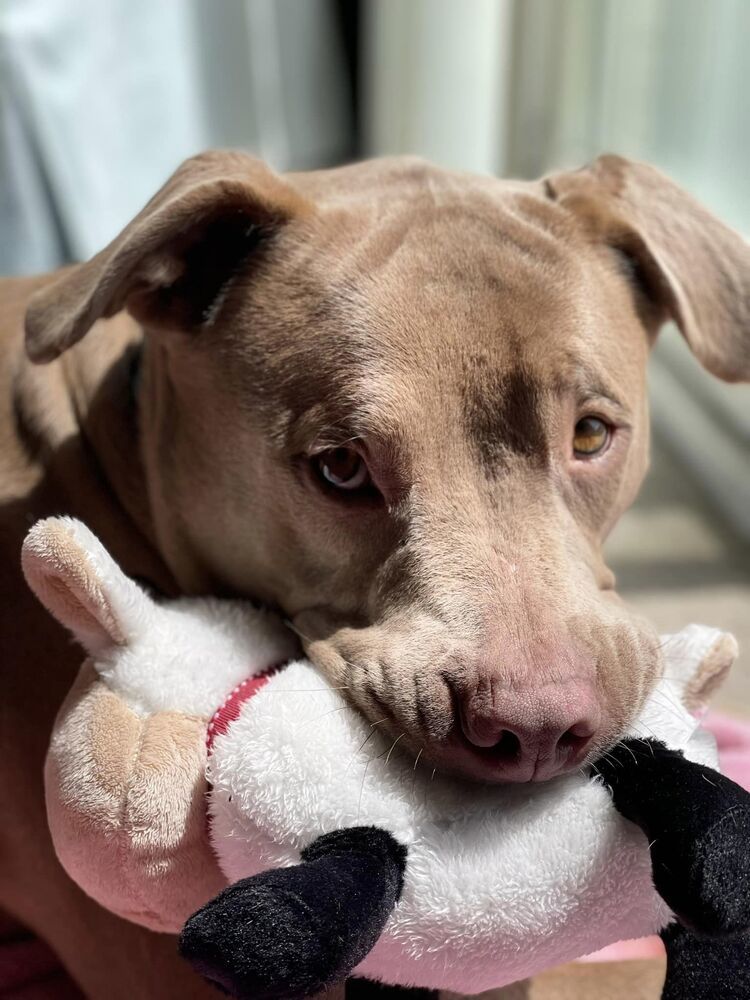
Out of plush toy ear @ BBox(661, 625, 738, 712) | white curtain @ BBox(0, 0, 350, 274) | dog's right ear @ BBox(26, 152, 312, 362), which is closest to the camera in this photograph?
plush toy ear @ BBox(661, 625, 738, 712)

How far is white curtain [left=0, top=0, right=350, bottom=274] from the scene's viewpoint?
315 cm

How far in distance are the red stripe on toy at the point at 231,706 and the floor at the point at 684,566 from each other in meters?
1.33

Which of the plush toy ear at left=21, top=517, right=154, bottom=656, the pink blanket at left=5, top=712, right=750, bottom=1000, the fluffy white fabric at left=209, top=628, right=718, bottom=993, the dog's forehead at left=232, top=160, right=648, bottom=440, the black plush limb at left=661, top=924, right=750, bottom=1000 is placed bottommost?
the pink blanket at left=5, top=712, right=750, bottom=1000

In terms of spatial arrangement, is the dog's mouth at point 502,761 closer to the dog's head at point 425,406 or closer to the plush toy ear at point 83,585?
the dog's head at point 425,406

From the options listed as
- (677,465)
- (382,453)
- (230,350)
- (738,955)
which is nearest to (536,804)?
(738,955)

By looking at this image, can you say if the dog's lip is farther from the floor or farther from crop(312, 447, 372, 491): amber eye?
the floor

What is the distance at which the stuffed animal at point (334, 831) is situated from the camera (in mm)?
871

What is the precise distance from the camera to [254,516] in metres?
1.40

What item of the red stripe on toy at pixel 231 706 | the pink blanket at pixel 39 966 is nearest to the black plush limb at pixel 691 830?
the red stripe on toy at pixel 231 706

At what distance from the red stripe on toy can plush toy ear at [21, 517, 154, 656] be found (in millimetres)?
118

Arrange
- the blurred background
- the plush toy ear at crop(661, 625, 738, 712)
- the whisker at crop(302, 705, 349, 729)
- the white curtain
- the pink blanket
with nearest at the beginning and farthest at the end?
1. the whisker at crop(302, 705, 349, 729)
2. the plush toy ear at crop(661, 625, 738, 712)
3. the pink blanket
4. the blurred background
5. the white curtain


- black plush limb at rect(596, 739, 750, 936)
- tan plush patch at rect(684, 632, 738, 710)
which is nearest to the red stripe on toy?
black plush limb at rect(596, 739, 750, 936)

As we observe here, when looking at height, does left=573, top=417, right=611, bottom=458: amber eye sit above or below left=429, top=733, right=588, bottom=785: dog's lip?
above

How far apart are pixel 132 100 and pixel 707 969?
332 cm
